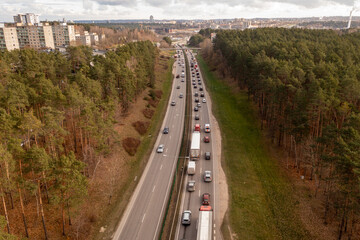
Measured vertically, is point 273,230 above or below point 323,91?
below

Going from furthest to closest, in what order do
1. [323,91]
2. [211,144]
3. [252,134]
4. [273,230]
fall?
[252,134], [211,144], [323,91], [273,230]

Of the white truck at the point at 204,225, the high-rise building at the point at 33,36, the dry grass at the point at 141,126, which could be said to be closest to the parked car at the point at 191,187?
the white truck at the point at 204,225

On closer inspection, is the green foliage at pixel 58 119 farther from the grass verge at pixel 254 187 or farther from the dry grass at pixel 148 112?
the grass verge at pixel 254 187

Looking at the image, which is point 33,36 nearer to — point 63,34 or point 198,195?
point 63,34

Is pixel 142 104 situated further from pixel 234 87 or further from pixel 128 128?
pixel 234 87

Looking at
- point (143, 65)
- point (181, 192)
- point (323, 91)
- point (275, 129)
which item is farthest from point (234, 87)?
point (181, 192)

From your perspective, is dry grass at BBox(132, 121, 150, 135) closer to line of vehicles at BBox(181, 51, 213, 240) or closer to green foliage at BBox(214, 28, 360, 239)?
line of vehicles at BBox(181, 51, 213, 240)

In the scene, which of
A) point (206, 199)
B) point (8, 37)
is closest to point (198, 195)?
point (206, 199)
